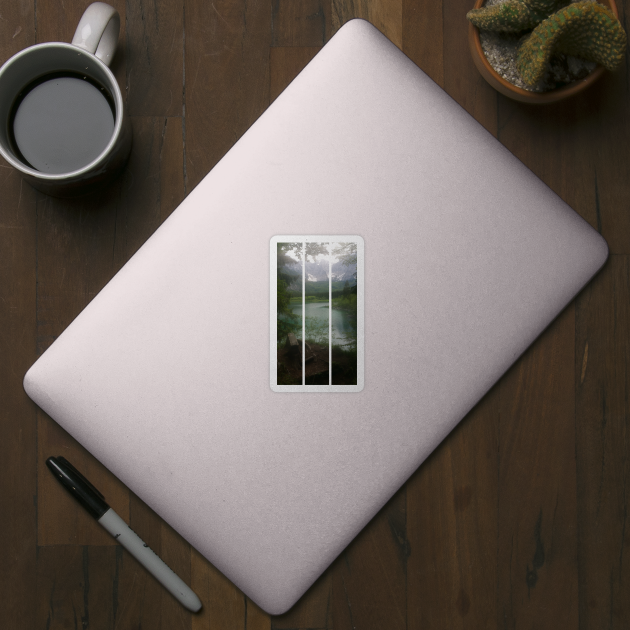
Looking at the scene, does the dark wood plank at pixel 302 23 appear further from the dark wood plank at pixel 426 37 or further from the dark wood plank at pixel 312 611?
the dark wood plank at pixel 312 611

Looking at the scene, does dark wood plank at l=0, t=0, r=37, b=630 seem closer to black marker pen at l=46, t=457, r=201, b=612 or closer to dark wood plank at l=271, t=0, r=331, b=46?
black marker pen at l=46, t=457, r=201, b=612

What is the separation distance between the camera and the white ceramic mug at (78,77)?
1.52 feet

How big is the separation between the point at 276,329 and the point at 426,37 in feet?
1.25

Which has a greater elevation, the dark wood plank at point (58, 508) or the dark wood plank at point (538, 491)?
the dark wood plank at point (58, 508)

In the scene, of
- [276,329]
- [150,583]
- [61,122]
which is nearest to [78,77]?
[61,122]

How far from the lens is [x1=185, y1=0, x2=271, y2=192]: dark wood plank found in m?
0.57

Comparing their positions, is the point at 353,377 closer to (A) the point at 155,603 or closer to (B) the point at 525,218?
(B) the point at 525,218

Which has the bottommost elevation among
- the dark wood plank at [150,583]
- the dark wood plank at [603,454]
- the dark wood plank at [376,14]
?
the dark wood plank at [603,454]

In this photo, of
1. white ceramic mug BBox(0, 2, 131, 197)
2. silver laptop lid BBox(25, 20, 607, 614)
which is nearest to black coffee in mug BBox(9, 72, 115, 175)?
white ceramic mug BBox(0, 2, 131, 197)

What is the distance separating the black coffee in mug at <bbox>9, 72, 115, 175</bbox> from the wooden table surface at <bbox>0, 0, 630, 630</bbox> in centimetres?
7

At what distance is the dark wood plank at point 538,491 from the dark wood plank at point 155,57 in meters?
0.50

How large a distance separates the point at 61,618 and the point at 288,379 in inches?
15.2

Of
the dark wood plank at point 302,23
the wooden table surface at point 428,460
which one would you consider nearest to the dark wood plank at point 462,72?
the wooden table surface at point 428,460

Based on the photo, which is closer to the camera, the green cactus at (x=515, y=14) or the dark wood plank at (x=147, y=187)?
the green cactus at (x=515, y=14)
